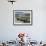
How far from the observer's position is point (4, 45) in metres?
3.22

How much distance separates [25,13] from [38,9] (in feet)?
1.75

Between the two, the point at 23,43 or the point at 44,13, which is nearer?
the point at 23,43

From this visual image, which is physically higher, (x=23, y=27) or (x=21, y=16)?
(x=21, y=16)

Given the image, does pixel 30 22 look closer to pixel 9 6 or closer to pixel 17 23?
pixel 17 23

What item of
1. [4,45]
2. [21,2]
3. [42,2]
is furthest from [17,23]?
[4,45]

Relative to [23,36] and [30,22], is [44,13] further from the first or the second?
[23,36]

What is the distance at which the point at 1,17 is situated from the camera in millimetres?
5066

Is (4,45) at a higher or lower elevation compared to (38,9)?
lower

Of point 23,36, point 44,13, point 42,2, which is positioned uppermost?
point 42,2

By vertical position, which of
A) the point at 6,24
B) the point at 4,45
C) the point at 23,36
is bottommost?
the point at 4,45

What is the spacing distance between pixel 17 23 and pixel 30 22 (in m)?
0.51

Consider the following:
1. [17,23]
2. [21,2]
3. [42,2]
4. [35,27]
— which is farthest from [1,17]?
[42,2]

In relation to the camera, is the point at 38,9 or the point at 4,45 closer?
the point at 4,45

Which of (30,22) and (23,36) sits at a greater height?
(30,22)
